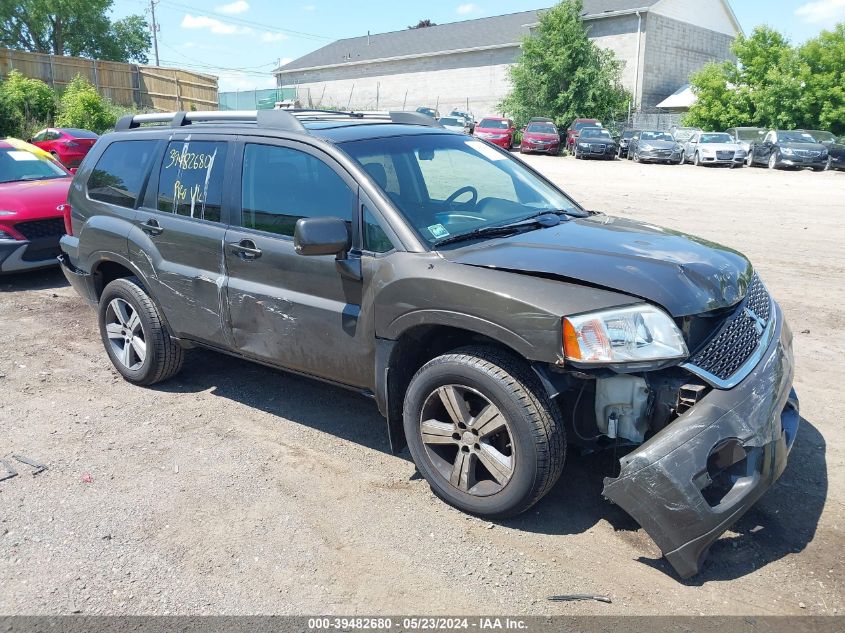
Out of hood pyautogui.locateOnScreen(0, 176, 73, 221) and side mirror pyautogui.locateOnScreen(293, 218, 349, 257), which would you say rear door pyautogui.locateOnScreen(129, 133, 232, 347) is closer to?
side mirror pyautogui.locateOnScreen(293, 218, 349, 257)

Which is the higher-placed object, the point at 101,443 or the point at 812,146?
the point at 812,146

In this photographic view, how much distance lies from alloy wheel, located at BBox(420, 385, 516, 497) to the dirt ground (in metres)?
0.23

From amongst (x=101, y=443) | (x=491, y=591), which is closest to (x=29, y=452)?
(x=101, y=443)

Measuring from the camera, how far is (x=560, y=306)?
3.15 metres

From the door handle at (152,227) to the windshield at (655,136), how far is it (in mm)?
28685

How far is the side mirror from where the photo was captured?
366cm

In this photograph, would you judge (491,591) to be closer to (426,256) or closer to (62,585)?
(426,256)

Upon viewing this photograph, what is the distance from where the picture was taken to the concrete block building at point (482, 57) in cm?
4228

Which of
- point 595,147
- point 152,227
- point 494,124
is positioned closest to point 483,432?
point 152,227

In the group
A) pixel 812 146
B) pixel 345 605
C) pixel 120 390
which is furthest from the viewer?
pixel 812 146

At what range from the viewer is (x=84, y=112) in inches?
1185

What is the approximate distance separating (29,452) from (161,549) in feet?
5.18

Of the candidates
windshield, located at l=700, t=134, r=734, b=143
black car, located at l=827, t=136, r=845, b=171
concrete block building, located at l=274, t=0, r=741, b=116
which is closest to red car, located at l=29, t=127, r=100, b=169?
windshield, located at l=700, t=134, r=734, b=143

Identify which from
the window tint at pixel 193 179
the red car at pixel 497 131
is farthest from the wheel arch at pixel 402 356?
the red car at pixel 497 131
